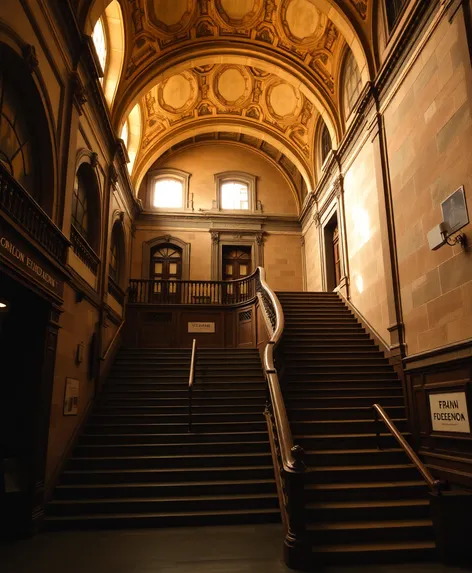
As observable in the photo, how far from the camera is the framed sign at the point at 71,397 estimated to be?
7374 millimetres

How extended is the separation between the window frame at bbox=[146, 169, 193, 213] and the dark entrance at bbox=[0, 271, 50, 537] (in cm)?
1135

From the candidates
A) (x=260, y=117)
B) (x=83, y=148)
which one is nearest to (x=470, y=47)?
(x=83, y=148)

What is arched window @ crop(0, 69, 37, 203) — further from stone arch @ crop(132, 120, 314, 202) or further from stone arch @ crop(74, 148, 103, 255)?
stone arch @ crop(132, 120, 314, 202)

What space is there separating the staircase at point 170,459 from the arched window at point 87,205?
3.22 m

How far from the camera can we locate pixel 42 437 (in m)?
6.30


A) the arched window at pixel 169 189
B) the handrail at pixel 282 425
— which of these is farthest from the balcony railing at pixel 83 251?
the arched window at pixel 169 189

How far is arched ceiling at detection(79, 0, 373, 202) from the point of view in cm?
1138

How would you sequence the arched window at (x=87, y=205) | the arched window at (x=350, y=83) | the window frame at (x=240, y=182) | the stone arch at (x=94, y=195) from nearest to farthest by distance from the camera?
1. the arched window at (x=87, y=205)
2. the stone arch at (x=94, y=195)
3. the arched window at (x=350, y=83)
4. the window frame at (x=240, y=182)

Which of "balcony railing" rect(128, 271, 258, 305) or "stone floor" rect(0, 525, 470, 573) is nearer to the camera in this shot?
"stone floor" rect(0, 525, 470, 573)

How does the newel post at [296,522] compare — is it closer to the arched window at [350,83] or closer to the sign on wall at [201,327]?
the sign on wall at [201,327]

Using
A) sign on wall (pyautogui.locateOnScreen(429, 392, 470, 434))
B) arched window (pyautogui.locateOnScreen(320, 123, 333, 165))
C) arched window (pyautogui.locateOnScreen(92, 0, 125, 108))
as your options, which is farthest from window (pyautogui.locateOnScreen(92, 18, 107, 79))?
sign on wall (pyautogui.locateOnScreen(429, 392, 470, 434))

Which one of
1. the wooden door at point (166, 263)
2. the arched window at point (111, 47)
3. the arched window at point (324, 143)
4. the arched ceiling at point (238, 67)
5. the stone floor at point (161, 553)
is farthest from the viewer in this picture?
the wooden door at point (166, 263)

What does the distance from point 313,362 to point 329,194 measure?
6609mm

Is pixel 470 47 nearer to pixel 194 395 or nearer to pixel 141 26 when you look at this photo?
pixel 194 395
